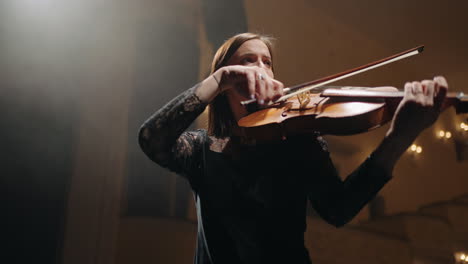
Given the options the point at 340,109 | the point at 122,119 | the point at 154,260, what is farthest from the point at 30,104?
the point at 340,109

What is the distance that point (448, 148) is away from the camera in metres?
2.16

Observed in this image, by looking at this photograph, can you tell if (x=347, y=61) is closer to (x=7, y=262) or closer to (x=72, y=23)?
(x=72, y=23)

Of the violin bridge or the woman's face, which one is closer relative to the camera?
the violin bridge

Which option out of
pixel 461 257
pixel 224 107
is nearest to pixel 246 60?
pixel 224 107

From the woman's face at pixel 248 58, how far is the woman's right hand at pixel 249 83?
0.14 m

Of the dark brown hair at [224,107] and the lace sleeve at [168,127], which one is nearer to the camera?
the lace sleeve at [168,127]

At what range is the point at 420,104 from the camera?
620mm

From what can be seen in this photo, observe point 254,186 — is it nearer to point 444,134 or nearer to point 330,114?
point 330,114

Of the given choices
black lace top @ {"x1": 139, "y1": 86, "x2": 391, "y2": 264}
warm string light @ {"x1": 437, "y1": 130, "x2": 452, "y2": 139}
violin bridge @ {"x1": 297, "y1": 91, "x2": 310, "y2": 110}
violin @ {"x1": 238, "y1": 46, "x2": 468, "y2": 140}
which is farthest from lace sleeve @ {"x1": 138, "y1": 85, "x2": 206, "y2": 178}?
warm string light @ {"x1": 437, "y1": 130, "x2": 452, "y2": 139}

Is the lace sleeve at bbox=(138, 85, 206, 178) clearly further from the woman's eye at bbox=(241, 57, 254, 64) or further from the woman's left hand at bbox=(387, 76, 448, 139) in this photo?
the woman's left hand at bbox=(387, 76, 448, 139)

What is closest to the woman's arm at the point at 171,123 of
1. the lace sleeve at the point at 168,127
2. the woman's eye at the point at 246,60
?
the lace sleeve at the point at 168,127

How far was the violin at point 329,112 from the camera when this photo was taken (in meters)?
0.67

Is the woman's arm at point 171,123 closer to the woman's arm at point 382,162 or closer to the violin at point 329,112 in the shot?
the violin at point 329,112

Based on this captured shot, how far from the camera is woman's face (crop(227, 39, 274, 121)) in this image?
929 millimetres
